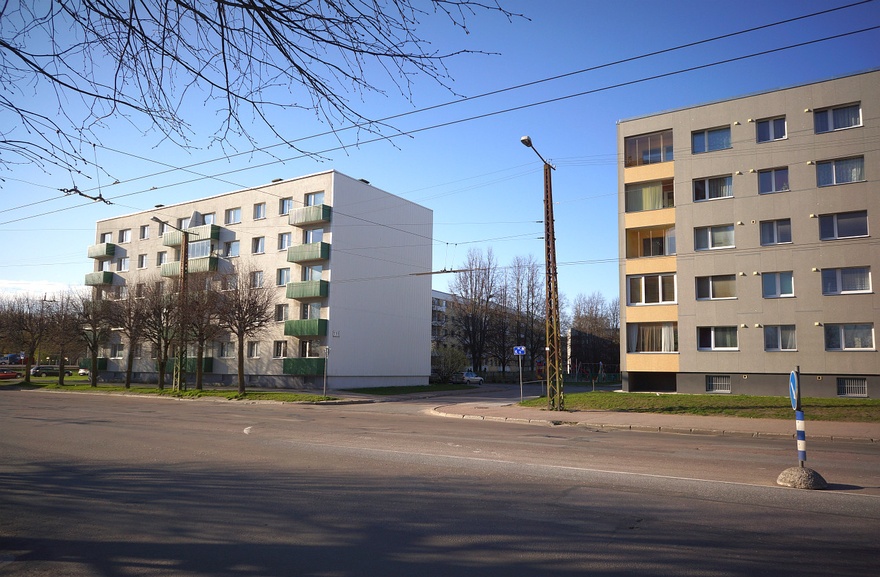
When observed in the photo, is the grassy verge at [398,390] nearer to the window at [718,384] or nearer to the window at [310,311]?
the window at [310,311]

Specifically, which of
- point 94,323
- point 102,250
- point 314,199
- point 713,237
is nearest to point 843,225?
point 713,237

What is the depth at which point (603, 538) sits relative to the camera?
6.05 metres

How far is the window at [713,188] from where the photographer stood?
30325 millimetres

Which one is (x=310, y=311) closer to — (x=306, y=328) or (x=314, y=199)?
(x=306, y=328)

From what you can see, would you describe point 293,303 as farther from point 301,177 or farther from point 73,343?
point 73,343

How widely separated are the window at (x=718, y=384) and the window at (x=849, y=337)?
15.0 ft

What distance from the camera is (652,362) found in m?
31.7

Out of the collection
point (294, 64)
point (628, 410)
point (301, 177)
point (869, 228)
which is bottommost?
point (628, 410)

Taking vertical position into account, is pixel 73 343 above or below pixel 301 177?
below

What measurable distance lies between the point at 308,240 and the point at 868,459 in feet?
130

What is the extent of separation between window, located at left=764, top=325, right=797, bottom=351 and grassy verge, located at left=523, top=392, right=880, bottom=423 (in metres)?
Answer: 3.43

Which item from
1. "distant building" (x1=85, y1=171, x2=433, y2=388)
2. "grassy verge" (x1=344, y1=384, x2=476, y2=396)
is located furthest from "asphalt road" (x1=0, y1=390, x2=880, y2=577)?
"distant building" (x1=85, y1=171, x2=433, y2=388)

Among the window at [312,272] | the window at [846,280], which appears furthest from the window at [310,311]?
the window at [846,280]

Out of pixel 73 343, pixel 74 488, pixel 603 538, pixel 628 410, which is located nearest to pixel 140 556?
pixel 74 488
